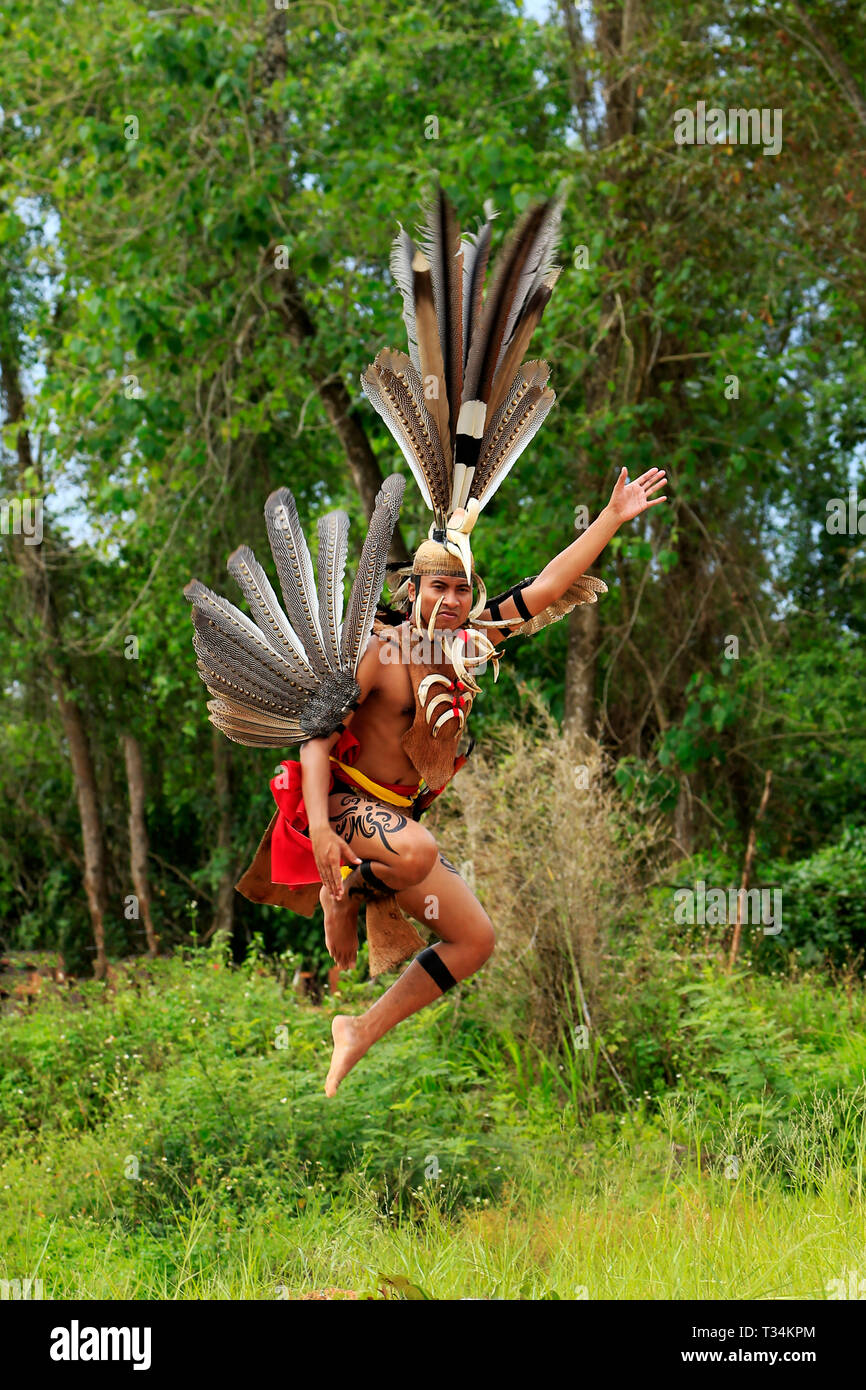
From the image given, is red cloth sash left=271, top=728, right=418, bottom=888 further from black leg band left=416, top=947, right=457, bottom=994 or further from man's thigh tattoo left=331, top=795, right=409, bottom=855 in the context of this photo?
black leg band left=416, top=947, right=457, bottom=994

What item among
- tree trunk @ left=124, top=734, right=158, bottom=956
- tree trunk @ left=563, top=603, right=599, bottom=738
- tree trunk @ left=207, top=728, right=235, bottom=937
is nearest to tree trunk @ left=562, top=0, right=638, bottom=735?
tree trunk @ left=563, top=603, right=599, bottom=738

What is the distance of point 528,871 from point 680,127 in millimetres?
5261

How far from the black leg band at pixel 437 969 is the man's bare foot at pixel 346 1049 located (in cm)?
25

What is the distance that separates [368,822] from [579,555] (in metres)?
0.93

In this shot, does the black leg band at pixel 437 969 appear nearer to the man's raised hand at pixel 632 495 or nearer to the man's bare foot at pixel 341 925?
the man's bare foot at pixel 341 925

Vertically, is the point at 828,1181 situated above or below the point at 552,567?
below

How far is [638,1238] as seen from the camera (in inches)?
184

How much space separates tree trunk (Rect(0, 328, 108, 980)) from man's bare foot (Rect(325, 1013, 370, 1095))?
9.08 metres

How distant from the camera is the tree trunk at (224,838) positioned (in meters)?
12.3

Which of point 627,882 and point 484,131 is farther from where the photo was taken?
point 484,131

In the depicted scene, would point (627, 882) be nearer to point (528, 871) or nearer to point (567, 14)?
point (528, 871)

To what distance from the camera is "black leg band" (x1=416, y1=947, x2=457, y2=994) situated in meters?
3.54
